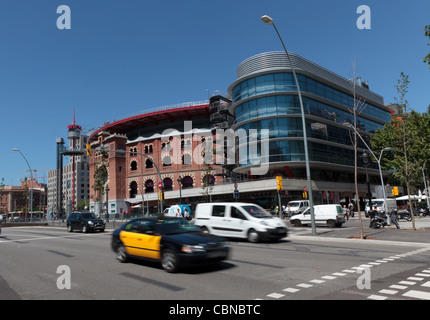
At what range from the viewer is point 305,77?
51.2m

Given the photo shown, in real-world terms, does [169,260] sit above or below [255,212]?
below

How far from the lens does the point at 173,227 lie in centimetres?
902

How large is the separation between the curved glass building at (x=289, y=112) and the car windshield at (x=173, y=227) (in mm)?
39311

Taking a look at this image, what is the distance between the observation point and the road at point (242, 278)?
600 centimetres

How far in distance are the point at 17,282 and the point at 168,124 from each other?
197ft

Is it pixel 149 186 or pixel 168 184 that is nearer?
pixel 168 184

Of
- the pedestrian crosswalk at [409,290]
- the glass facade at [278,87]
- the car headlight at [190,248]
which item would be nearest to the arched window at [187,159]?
the glass facade at [278,87]

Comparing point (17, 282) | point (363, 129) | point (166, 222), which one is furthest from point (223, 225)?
point (363, 129)

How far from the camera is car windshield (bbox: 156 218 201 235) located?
8.76 metres

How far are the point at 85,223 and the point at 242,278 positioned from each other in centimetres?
2056

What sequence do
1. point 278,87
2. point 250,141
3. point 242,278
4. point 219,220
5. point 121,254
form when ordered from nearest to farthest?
1. point 242,278
2. point 121,254
3. point 219,220
4. point 278,87
5. point 250,141
